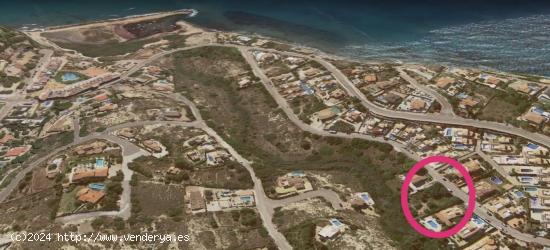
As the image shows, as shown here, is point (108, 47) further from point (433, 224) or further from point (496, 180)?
point (496, 180)

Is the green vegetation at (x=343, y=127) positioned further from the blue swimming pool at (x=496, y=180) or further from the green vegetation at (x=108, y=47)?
the green vegetation at (x=108, y=47)

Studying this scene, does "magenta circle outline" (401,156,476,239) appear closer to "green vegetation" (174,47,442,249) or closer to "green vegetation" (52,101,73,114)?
"green vegetation" (174,47,442,249)

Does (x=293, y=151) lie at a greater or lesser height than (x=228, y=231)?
greater

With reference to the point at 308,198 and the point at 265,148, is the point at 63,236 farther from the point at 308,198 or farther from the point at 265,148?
the point at 265,148

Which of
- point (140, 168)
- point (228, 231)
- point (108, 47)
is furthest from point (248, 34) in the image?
point (228, 231)

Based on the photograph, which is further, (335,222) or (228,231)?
(335,222)

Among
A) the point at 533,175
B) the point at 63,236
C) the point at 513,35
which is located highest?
the point at 513,35

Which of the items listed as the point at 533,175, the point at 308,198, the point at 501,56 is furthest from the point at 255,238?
the point at 501,56
